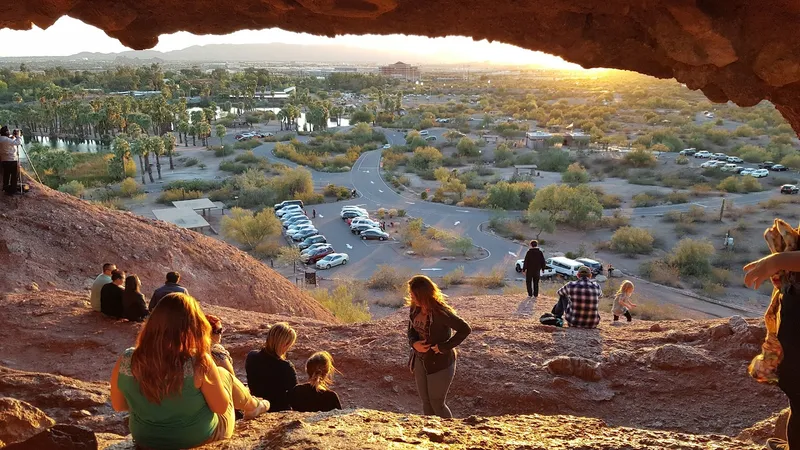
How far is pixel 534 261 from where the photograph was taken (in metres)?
12.6

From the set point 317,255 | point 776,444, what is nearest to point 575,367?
point 776,444

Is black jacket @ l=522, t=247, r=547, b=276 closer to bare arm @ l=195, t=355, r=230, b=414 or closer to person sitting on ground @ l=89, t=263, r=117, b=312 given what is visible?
person sitting on ground @ l=89, t=263, r=117, b=312

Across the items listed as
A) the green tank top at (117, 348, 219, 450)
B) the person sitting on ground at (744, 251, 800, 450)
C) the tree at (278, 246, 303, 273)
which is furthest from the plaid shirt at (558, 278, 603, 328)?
the tree at (278, 246, 303, 273)

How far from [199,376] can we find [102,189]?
50.1m

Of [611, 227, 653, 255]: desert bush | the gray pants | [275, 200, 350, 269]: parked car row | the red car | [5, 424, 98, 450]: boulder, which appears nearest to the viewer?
[5, 424, 98, 450]: boulder

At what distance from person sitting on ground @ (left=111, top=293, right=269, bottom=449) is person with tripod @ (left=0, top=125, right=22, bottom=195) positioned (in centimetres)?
1137

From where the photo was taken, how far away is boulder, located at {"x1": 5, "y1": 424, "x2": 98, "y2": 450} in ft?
12.0

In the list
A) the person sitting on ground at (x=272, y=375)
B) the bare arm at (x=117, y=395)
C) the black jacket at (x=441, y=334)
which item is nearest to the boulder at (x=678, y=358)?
the black jacket at (x=441, y=334)

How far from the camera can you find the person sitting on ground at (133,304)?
8.87m

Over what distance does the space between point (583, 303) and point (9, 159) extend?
39.0 feet

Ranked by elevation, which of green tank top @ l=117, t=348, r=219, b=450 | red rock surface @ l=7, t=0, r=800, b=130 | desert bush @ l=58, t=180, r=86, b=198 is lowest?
desert bush @ l=58, t=180, r=86, b=198

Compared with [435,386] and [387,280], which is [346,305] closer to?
[387,280]

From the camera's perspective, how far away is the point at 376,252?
115 ft

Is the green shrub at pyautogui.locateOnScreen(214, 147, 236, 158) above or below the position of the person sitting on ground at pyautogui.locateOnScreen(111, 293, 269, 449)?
below
